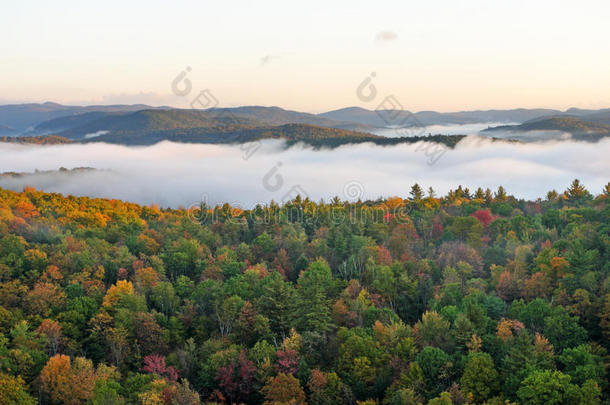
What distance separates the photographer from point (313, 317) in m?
57.2

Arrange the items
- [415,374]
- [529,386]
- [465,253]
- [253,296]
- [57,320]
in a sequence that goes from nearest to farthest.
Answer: [529,386]
[415,374]
[57,320]
[253,296]
[465,253]

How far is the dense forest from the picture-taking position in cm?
4344

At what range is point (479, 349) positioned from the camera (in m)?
46.8

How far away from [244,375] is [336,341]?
10.5 metres

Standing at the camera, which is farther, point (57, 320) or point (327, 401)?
point (57, 320)

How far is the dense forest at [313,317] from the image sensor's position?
1710 inches

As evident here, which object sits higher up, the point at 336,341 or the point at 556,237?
the point at 556,237

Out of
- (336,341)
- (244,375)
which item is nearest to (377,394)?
(336,341)

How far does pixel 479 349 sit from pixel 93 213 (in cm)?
9650

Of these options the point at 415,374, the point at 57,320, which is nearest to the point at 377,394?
the point at 415,374

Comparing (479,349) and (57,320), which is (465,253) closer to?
(479,349)

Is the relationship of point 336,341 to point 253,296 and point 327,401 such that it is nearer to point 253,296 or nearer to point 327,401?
point 327,401

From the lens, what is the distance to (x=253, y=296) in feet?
214

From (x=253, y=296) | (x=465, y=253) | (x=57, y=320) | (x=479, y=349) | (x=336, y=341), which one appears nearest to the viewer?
(x=479, y=349)
